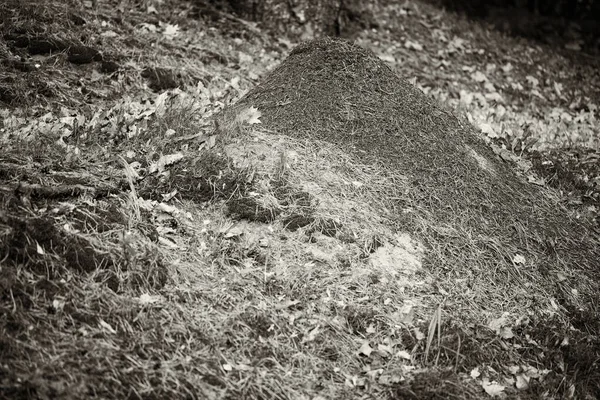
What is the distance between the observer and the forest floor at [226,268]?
2.38 metres

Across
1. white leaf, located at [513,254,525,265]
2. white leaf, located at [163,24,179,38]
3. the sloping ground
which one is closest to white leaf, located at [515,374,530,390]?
the sloping ground

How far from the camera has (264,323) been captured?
2.62 m

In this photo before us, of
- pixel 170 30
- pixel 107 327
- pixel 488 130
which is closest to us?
pixel 107 327

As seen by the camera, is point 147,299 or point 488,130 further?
point 488,130

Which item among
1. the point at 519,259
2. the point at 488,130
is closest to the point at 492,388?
the point at 519,259

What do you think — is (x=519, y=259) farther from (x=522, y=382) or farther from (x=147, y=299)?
(x=147, y=299)

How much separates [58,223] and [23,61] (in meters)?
1.92

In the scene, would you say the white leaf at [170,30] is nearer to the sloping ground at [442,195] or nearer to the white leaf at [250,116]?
the sloping ground at [442,195]

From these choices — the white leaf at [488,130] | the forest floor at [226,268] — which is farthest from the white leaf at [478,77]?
the forest floor at [226,268]

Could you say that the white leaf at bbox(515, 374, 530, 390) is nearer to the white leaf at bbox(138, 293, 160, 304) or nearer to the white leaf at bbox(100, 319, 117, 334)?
the white leaf at bbox(138, 293, 160, 304)

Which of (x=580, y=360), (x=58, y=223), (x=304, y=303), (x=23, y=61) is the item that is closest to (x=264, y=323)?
(x=304, y=303)

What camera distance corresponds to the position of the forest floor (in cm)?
238

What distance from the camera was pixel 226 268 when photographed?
9.30 ft

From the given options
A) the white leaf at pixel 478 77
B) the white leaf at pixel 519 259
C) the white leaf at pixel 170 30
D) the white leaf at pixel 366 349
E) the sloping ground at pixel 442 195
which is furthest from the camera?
the white leaf at pixel 478 77
